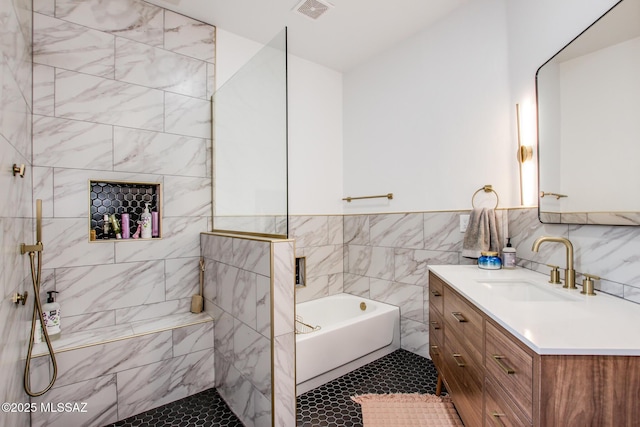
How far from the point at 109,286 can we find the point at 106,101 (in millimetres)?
1230

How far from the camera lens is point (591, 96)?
1396mm

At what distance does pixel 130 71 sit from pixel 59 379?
194cm

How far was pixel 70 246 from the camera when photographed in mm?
1985

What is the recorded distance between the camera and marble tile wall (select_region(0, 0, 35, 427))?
45.6 inches

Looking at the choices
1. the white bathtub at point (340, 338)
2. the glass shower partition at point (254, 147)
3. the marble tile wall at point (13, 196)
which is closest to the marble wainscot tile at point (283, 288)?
the glass shower partition at point (254, 147)

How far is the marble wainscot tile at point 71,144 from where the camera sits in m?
1.89

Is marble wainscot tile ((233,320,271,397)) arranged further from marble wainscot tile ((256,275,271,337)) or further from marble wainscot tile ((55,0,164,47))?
marble wainscot tile ((55,0,164,47))

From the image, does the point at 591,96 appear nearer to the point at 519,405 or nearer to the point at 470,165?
the point at 470,165

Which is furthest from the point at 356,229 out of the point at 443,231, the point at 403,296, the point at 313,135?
the point at 313,135

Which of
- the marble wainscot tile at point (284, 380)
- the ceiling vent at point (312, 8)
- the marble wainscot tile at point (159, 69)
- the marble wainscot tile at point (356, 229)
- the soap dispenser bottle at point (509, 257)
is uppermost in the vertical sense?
the ceiling vent at point (312, 8)

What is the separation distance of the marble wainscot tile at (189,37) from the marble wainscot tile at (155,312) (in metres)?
1.89

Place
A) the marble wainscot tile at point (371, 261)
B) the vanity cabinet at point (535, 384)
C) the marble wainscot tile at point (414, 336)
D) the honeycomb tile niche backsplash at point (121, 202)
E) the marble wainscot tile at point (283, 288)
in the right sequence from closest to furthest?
the vanity cabinet at point (535, 384), the marble wainscot tile at point (283, 288), the honeycomb tile niche backsplash at point (121, 202), the marble wainscot tile at point (414, 336), the marble wainscot tile at point (371, 261)

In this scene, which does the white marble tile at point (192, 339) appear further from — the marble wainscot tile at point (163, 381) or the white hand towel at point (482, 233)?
the white hand towel at point (482, 233)

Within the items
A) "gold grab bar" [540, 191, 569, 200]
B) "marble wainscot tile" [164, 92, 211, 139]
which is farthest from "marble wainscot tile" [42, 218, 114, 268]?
"gold grab bar" [540, 191, 569, 200]
